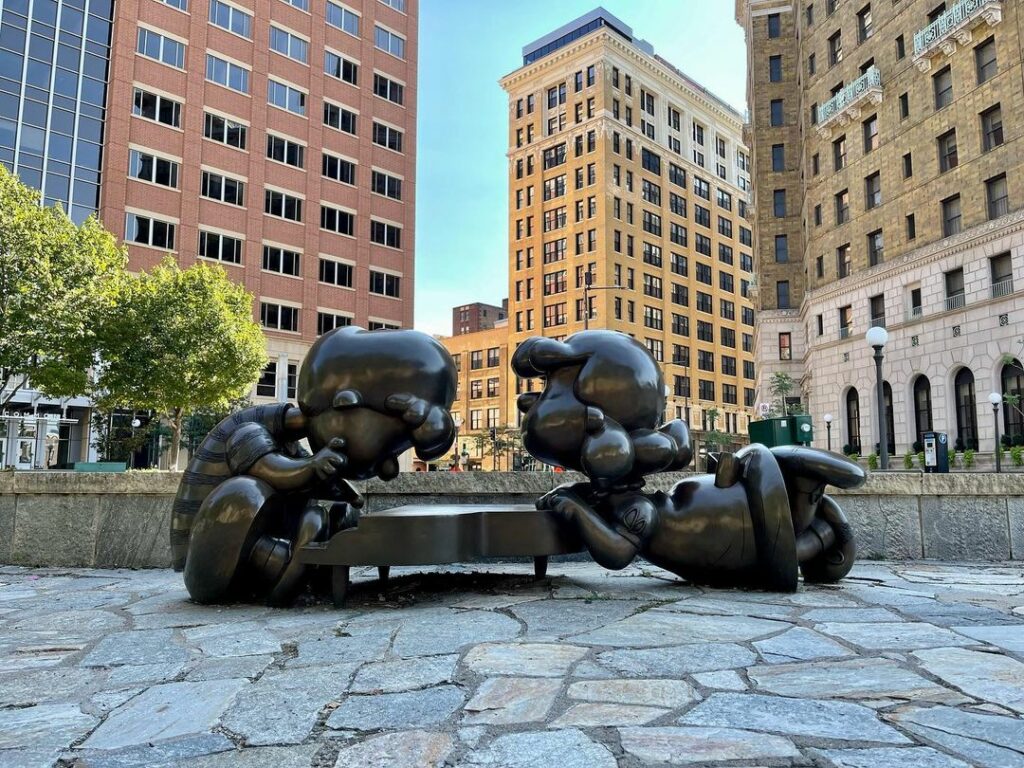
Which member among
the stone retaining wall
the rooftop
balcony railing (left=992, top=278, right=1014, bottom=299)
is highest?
the rooftop

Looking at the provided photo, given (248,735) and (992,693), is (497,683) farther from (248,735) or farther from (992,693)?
(992,693)

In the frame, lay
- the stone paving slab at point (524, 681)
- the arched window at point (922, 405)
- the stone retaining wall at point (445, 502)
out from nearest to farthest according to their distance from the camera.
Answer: the stone paving slab at point (524, 681), the stone retaining wall at point (445, 502), the arched window at point (922, 405)

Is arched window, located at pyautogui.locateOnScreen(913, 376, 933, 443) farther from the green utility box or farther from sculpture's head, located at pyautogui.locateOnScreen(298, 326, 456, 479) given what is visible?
sculpture's head, located at pyautogui.locateOnScreen(298, 326, 456, 479)

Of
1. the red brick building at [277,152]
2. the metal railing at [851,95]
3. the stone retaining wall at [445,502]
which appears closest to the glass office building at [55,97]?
the red brick building at [277,152]

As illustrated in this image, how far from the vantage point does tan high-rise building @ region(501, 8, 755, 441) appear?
74438 millimetres

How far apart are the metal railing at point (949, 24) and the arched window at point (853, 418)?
54.5ft

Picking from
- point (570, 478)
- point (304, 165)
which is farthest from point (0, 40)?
point (570, 478)

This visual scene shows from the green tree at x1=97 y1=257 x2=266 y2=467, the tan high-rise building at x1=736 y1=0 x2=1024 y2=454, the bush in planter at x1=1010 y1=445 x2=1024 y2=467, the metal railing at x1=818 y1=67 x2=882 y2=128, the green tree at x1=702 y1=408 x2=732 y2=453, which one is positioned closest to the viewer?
the bush in planter at x1=1010 y1=445 x2=1024 y2=467

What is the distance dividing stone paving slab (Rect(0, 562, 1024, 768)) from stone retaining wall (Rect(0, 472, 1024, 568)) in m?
2.50

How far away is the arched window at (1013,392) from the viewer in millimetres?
28969

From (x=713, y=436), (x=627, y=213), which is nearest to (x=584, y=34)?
(x=627, y=213)

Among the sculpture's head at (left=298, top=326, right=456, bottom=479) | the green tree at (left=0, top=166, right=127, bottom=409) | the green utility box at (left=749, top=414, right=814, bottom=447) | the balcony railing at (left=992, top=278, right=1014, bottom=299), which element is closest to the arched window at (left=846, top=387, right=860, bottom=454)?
the balcony railing at (left=992, top=278, right=1014, bottom=299)

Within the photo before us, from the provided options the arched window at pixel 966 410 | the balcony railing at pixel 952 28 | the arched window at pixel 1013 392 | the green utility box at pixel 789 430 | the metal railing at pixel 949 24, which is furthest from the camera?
the arched window at pixel 966 410

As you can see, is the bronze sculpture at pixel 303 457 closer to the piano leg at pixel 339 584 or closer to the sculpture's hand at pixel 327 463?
the sculpture's hand at pixel 327 463
